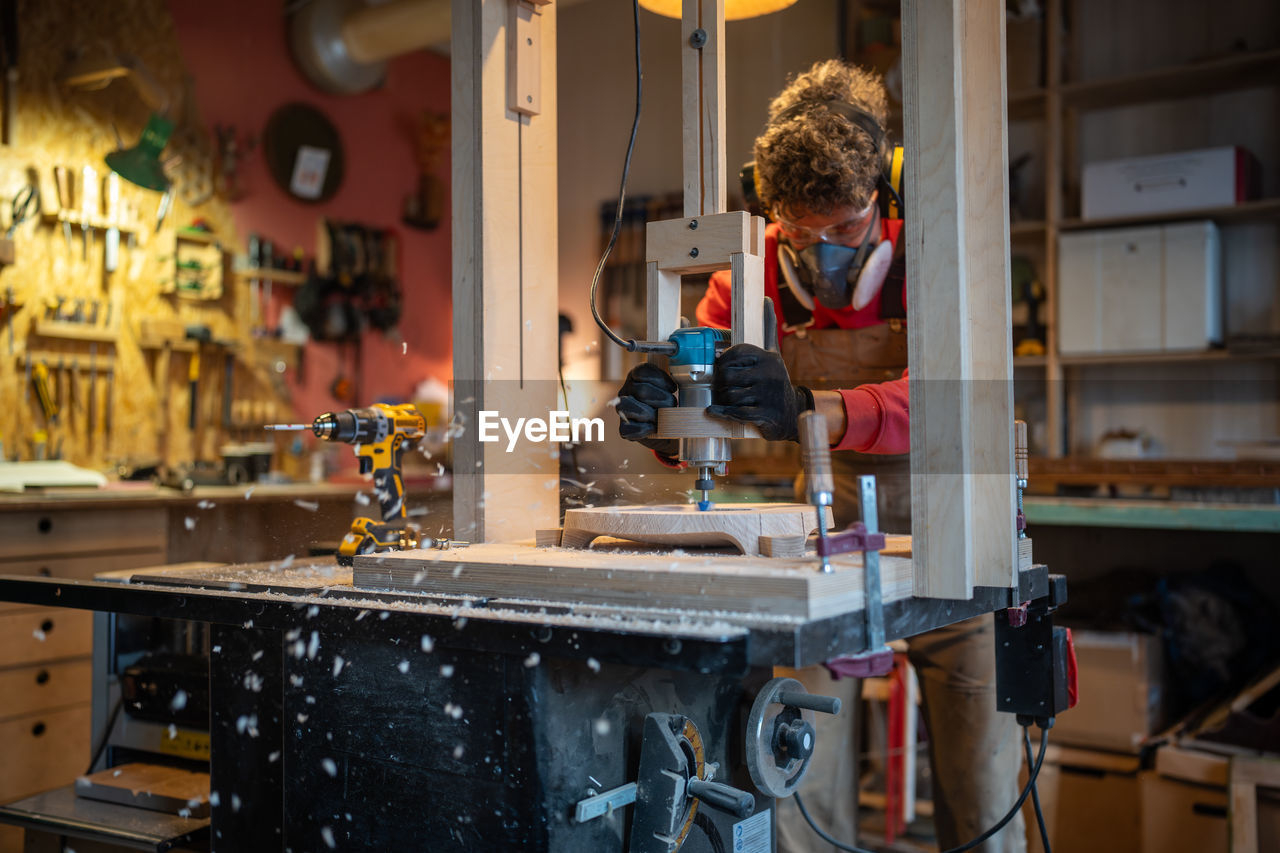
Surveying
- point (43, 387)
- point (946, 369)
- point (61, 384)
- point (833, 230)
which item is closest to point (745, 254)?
point (946, 369)

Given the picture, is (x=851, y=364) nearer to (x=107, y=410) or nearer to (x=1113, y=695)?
(x=1113, y=695)

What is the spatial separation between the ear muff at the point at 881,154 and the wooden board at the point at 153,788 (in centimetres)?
137

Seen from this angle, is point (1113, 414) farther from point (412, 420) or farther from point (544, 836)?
point (544, 836)

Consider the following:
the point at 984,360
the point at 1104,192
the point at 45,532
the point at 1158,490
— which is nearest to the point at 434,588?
the point at 984,360

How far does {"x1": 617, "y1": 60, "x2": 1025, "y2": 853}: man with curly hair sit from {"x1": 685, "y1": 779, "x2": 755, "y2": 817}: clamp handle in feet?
1.43

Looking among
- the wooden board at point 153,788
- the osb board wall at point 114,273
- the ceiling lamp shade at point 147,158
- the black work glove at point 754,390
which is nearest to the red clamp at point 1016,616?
the black work glove at point 754,390

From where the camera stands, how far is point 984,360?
121 cm

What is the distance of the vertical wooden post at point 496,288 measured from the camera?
154cm

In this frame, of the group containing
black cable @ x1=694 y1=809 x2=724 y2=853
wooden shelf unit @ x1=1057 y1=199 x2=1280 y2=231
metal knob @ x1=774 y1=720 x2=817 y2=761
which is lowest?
black cable @ x1=694 y1=809 x2=724 y2=853

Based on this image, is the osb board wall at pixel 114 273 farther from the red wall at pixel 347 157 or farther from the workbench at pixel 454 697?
the workbench at pixel 454 697

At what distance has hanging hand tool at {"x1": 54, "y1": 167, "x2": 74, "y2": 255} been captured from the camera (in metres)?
3.87

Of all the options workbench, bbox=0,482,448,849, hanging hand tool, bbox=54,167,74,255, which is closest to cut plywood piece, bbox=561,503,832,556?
workbench, bbox=0,482,448,849

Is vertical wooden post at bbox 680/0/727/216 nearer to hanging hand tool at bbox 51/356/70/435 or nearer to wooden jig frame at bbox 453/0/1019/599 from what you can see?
wooden jig frame at bbox 453/0/1019/599

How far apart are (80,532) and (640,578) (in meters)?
2.50
